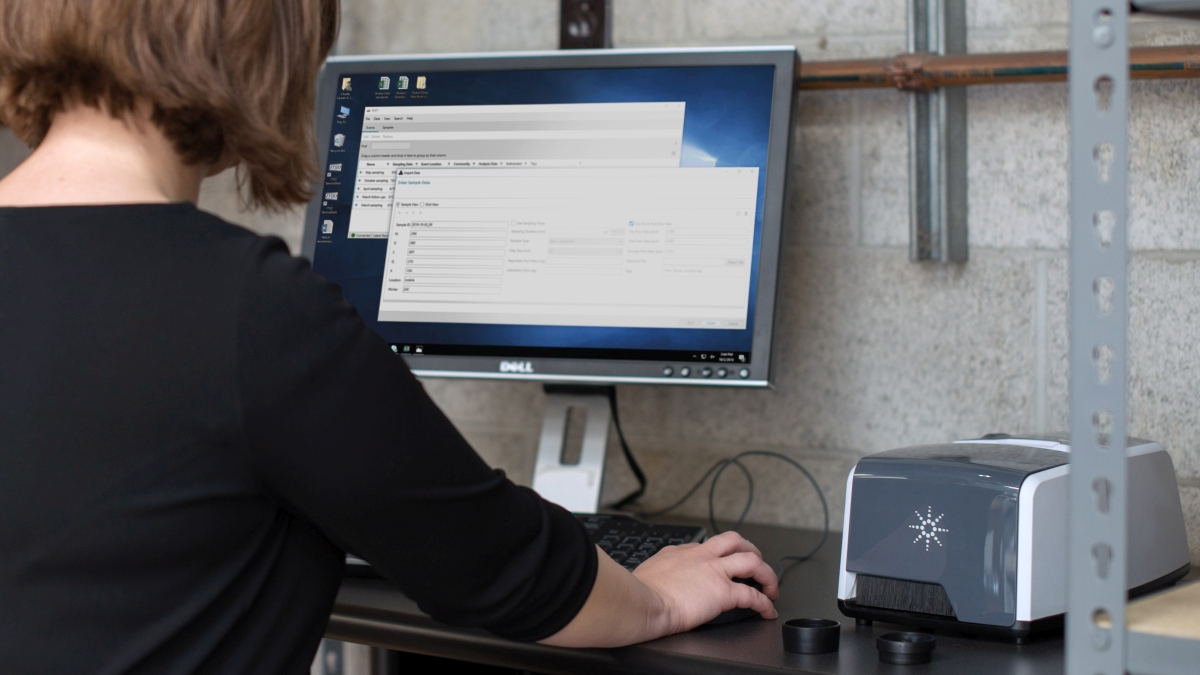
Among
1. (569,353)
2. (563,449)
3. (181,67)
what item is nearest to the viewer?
(181,67)

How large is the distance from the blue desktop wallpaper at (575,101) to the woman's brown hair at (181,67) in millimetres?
466

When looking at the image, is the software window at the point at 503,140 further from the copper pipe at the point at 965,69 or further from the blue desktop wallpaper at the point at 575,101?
the copper pipe at the point at 965,69

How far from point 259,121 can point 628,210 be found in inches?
20.9

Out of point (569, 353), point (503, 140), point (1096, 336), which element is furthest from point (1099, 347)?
point (503, 140)

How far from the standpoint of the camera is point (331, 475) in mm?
631

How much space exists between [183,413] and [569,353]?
0.60 meters

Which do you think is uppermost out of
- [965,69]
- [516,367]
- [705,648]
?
[965,69]

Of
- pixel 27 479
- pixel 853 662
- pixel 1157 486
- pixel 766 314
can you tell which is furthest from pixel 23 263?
pixel 1157 486

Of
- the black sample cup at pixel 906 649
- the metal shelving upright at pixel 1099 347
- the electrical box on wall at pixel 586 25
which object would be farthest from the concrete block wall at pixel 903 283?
the metal shelving upright at pixel 1099 347

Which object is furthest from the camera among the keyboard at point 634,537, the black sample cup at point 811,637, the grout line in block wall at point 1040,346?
the grout line in block wall at point 1040,346

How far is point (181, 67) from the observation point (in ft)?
2.22

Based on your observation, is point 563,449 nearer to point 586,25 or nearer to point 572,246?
point 572,246

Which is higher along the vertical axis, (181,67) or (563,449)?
(181,67)

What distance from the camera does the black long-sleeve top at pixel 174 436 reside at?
0.62 meters
